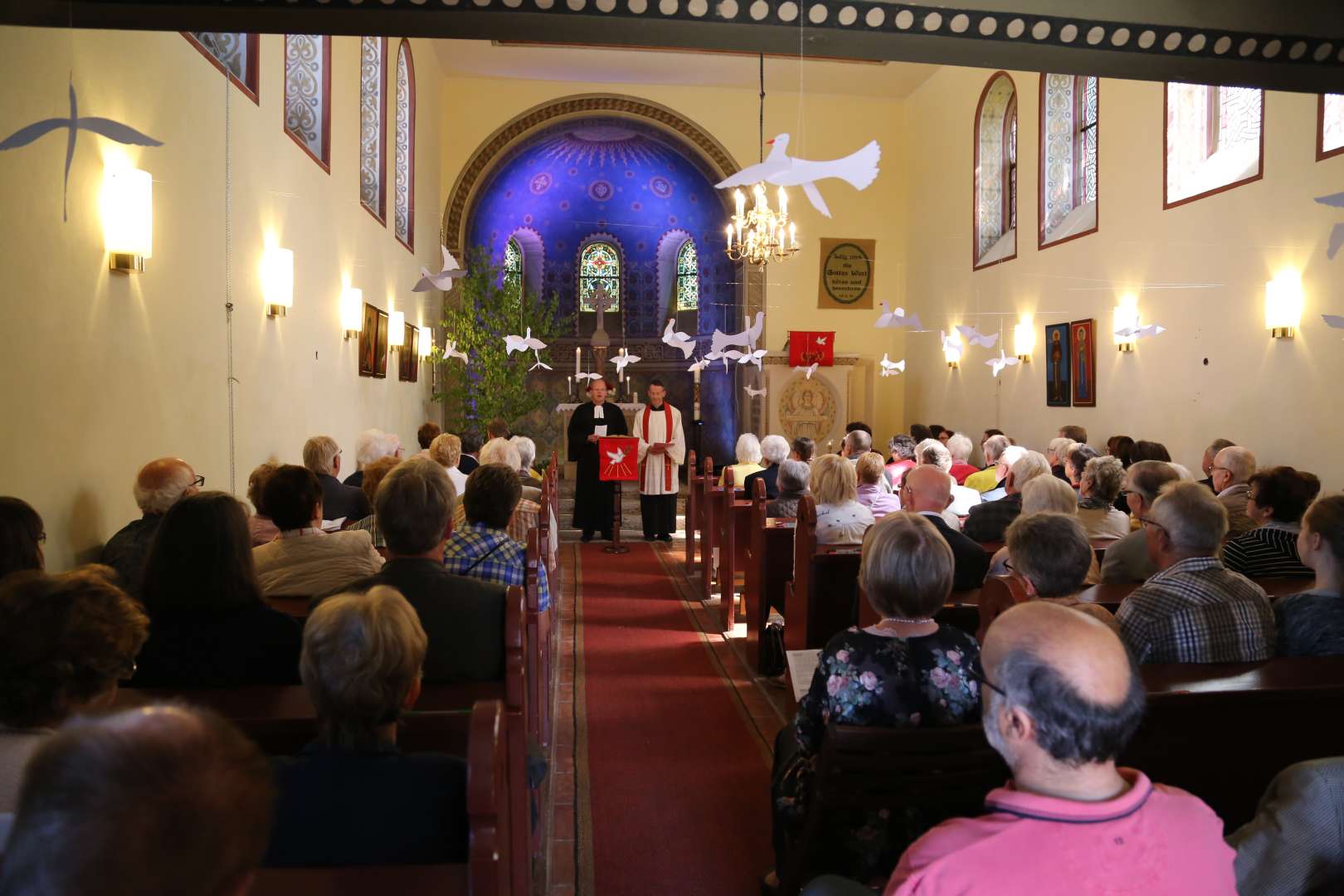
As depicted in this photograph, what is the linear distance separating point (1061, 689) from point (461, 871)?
88cm

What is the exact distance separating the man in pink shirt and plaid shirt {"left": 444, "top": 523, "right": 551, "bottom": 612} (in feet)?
7.42

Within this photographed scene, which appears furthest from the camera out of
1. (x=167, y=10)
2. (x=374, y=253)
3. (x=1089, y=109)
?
(x=1089, y=109)

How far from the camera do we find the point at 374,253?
9.36 meters

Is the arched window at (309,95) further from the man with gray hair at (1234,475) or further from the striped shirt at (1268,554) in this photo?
the man with gray hair at (1234,475)

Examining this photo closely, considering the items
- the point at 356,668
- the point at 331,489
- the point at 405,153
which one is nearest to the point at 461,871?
the point at 356,668

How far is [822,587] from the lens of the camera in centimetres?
439

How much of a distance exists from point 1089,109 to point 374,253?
25.4ft

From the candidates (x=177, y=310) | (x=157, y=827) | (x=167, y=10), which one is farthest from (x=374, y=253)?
(x=157, y=827)

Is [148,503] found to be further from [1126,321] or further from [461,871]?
[1126,321]

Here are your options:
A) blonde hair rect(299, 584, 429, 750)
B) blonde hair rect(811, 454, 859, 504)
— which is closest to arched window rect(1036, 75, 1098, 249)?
blonde hair rect(811, 454, 859, 504)

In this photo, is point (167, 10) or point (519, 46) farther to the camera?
point (519, 46)

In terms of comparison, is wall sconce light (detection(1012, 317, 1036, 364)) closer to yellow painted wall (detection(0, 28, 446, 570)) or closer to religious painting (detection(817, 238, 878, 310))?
religious painting (detection(817, 238, 878, 310))

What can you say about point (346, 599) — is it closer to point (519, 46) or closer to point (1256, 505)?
point (1256, 505)

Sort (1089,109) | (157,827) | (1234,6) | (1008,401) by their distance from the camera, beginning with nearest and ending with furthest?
(157,827)
(1234,6)
(1089,109)
(1008,401)
